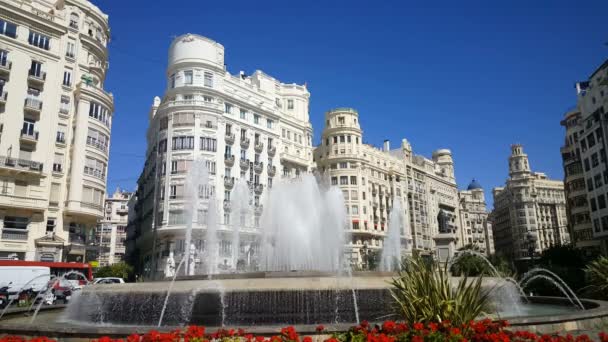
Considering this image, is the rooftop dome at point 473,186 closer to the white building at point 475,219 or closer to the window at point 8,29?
the white building at point 475,219

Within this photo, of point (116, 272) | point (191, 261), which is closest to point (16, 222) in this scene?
point (116, 272)

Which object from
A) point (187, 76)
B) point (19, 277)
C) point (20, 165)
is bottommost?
point (19, 277)

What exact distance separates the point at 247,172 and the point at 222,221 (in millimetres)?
8668

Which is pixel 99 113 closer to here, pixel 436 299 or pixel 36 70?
pixel 36 70

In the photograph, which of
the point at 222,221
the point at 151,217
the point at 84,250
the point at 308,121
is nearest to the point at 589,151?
the point at 308,121

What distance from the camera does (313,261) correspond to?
112 feet

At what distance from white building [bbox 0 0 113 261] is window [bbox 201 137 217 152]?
1140cm

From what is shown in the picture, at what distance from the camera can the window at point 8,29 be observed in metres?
43.3

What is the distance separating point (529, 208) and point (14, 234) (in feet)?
451

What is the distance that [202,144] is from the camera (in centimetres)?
5616

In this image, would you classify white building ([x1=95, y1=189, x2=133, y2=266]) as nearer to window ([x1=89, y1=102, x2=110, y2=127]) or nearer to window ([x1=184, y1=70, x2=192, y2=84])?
window ([x1=184, y1=70, x2=192, y2=84])

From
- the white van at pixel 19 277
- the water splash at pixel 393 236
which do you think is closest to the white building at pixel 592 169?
the water splash at pixel 393 236

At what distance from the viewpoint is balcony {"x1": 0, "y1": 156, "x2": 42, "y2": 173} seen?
40.2m

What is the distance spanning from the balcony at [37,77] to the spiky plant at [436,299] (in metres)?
46.5
